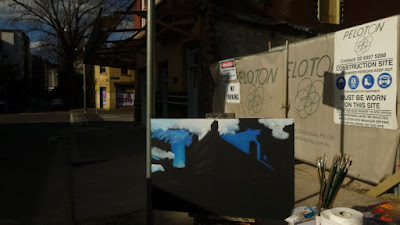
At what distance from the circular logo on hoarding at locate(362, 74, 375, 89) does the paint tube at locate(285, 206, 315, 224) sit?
2.42 meters

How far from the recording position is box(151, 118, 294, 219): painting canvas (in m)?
3.27

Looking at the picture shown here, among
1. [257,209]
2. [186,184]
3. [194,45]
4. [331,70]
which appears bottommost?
[257,209]

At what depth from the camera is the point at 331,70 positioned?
5336mm

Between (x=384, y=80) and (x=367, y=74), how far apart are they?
0.29 metres

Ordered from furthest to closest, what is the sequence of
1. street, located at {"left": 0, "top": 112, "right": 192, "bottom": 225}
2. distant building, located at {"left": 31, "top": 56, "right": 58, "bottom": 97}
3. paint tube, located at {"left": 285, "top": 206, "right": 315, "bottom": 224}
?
distant building, located at {"left": 31, "top": 56, "right": 58, "bottom": 97} → street, located at {"left": 0, "top": 112, "right": 192, "bottom": 225} → paint tube, located at {"left": 285, "top": 206, "right": 315, "bottom": 224}

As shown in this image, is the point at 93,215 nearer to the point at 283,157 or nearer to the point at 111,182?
the point at 111,182

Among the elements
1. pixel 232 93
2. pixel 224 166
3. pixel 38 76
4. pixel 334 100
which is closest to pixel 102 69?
pixel 232 93

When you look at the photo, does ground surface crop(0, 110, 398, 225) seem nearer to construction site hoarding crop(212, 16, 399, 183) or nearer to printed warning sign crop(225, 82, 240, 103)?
construction site hoarding crop(212, 16, 399, 183)

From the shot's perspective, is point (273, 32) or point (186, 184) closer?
point (186, 184)

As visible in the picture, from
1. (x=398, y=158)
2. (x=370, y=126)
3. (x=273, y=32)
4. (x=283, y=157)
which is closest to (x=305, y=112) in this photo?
(x=370, y=126)

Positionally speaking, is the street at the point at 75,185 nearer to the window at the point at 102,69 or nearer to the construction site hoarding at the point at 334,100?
the construction site hoarding at the point at 334,100

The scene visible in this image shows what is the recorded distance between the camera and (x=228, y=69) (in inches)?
326

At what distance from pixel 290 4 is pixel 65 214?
9683mm

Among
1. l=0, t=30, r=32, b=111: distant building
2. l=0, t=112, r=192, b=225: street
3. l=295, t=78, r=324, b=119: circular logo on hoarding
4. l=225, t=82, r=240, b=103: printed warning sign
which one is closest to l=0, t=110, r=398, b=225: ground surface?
l=0, t=112, r=192, b=225: street
